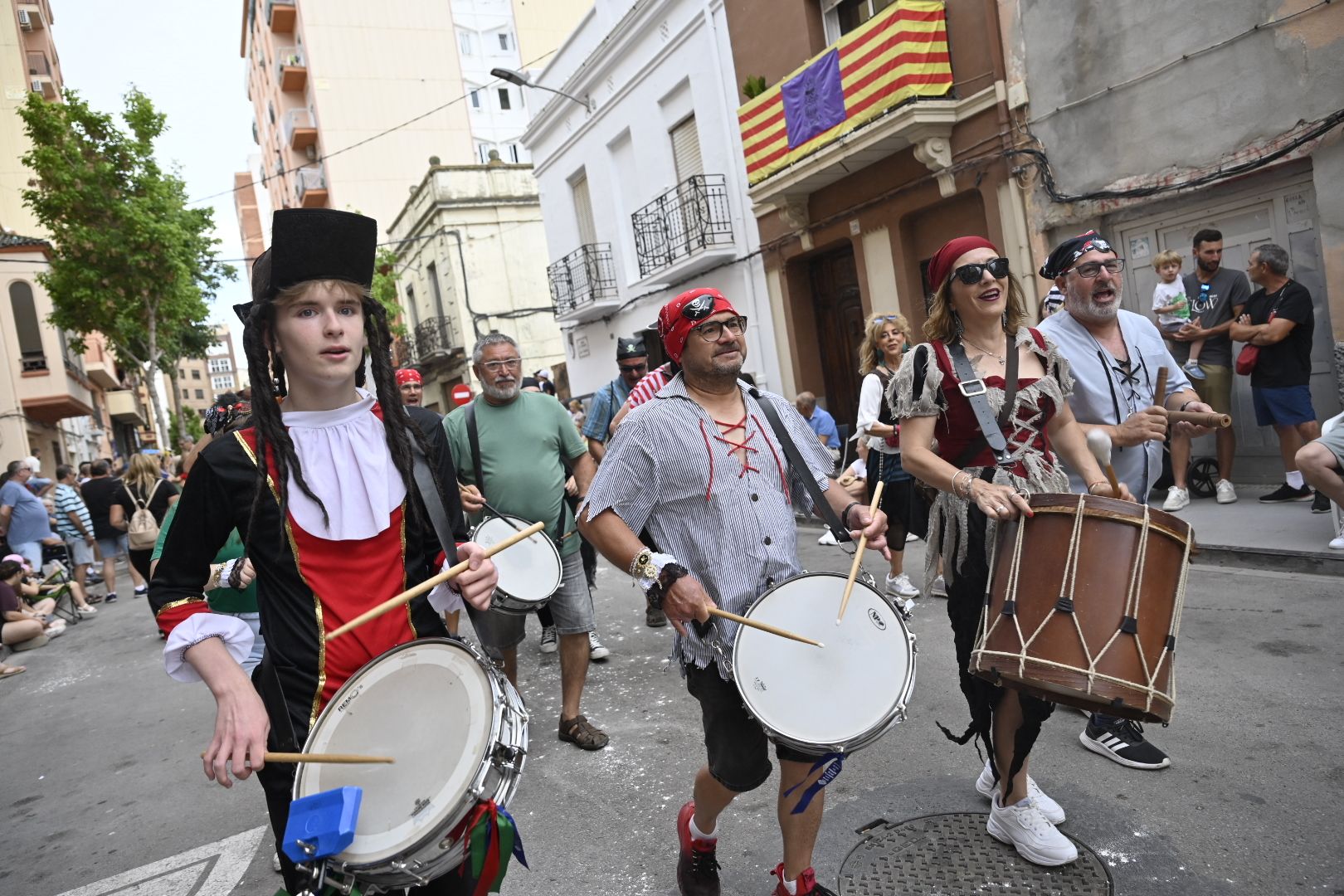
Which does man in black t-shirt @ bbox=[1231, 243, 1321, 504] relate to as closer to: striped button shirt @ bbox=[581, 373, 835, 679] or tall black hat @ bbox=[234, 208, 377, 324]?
striped button shirt @ bbox=[581, 373, 835, 679]

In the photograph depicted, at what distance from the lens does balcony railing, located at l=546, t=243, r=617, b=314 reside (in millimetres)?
20031

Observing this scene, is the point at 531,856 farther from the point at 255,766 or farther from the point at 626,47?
the point at 626,47

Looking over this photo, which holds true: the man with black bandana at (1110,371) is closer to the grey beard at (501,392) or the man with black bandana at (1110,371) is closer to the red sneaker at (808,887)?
the red sneaker at (808,887)

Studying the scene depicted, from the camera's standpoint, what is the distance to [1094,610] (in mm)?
2373

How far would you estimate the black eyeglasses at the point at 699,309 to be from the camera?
278cm

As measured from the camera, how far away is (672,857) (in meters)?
3.30

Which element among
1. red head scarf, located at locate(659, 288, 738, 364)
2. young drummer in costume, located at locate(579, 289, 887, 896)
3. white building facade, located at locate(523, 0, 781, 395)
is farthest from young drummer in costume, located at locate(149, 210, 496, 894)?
white building facade, located at locate(523, 0, 781, 395)

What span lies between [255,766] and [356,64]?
41493mm

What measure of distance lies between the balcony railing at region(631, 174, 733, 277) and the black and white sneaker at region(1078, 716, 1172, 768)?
12.8 metres

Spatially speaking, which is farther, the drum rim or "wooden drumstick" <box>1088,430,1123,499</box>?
the drum rim

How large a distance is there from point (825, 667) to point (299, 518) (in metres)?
1.36

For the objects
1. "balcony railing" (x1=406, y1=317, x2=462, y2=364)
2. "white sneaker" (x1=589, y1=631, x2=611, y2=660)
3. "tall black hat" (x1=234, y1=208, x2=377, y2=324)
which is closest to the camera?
"tall black hat" (x1=234, y1=208, x2=377, y2=324)

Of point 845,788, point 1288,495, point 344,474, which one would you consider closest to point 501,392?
point 845,788

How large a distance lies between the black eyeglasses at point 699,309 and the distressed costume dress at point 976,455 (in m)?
0.73
